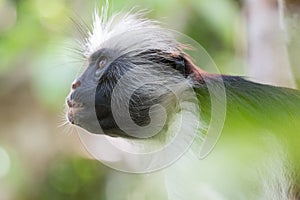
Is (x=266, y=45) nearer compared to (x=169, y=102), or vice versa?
(x=169, y=102)

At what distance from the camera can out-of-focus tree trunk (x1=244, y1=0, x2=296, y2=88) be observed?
177 cm

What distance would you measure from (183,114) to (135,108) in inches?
3.9

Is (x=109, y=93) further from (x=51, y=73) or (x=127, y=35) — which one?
(x=51, y=73)

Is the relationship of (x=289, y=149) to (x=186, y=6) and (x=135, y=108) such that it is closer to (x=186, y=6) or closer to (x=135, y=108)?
(x=135, y=108)

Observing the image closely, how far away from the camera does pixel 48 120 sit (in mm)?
2600

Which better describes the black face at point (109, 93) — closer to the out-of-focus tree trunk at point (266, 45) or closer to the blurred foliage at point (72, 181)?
the out-of-focus tree trunk at point (266, 45)

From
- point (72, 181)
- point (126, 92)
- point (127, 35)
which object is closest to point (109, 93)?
point (126, 92)

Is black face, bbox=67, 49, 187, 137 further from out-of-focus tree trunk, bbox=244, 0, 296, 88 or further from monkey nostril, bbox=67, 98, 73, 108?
out-of-focus tree trunk, bbox=244, 0, 296, 88

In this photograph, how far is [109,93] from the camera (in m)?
1.43

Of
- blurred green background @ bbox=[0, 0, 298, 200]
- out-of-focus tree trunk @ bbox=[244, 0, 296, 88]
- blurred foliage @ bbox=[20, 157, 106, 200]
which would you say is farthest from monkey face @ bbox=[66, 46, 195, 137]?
blurred foliage @ bbox=[20, 157, 106, 200]

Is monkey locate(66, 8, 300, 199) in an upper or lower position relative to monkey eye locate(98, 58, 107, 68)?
lower

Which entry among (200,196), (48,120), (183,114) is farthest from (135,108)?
(48,120)

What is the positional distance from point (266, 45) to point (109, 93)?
563 mm

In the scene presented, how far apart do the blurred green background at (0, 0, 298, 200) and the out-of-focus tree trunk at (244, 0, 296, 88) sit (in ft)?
0.78
